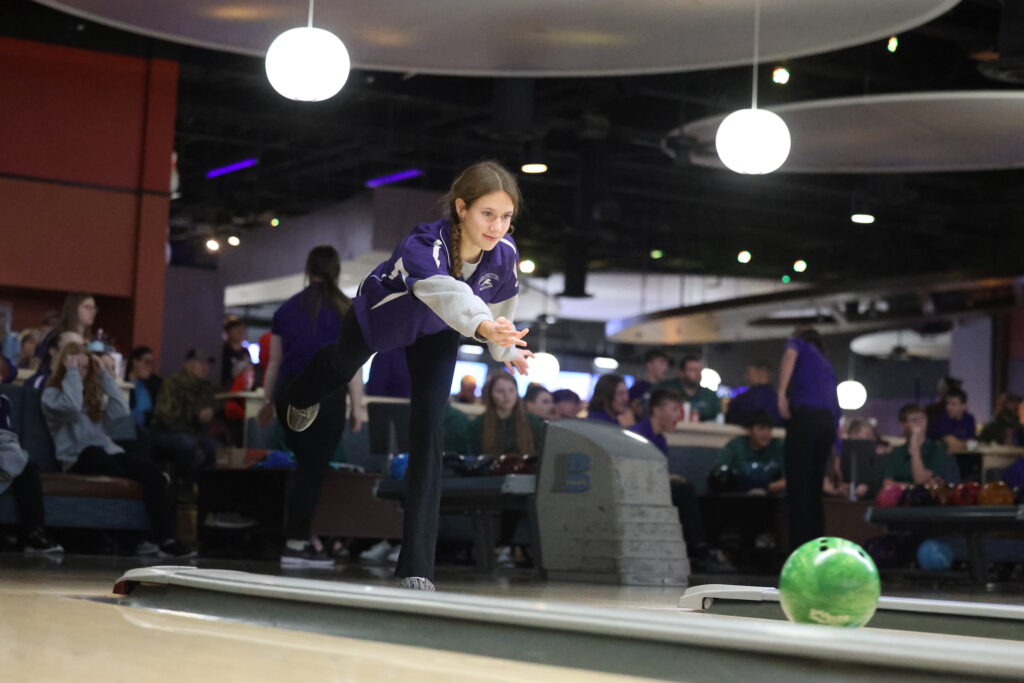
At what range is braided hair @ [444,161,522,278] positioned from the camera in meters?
3.77

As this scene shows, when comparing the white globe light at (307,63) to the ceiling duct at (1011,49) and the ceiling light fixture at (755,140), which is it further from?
the ceiling duct at (1011,49)

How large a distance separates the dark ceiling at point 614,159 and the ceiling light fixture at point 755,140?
10.00 ft

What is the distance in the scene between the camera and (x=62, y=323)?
25.3 feet

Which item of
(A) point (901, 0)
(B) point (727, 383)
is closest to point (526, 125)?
(A) point (901, 0)

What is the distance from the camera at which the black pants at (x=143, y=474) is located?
24.6ft

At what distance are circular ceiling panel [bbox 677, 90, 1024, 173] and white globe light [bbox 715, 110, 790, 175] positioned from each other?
1814mm

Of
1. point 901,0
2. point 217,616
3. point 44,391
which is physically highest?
point 901,0

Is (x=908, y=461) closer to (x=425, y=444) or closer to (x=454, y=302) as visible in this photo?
(x=425, y=444)

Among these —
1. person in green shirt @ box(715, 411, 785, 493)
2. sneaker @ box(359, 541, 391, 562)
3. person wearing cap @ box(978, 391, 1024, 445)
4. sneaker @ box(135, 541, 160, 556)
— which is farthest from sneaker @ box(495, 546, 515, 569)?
person wearing cap @ box(978, 391, 1024, 445)

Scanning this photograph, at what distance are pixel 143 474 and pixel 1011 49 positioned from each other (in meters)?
5.11

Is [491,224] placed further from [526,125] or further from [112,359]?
[526,125]

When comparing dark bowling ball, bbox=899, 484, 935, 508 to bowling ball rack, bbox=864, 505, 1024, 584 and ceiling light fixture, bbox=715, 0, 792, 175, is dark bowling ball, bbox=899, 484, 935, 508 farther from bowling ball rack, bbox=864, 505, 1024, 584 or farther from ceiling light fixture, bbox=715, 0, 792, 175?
ceiling light fixture, bbox=715, 0, 792, 175

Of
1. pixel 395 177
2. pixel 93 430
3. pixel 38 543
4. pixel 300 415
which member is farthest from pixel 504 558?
pixel 395 177

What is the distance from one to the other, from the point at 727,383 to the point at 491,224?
2608 cm
